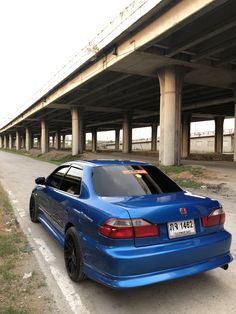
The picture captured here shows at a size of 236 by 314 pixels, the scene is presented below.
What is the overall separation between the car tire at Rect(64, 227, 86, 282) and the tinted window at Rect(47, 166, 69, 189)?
1278 mm

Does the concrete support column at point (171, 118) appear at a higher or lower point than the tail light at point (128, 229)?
higher

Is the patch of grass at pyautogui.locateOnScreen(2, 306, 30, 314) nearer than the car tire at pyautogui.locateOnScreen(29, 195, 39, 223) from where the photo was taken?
Yes

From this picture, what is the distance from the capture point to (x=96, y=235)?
11.9ft

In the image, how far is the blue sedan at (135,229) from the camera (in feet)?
11.2

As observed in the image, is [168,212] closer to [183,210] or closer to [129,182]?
[183,210]

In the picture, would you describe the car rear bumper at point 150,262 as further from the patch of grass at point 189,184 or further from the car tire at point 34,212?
the patch of grass at point 189,184

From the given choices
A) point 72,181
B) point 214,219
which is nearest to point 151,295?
point 214,219

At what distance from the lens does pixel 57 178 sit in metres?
5.77

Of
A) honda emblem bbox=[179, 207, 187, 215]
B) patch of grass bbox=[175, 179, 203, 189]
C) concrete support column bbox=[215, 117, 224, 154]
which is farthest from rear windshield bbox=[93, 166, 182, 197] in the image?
concrete support column bbox=[215, 117, 224, 154]

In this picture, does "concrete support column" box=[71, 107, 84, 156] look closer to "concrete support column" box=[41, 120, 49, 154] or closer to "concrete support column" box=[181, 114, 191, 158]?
"concrete support column" box=[181, 114, 191, 158]

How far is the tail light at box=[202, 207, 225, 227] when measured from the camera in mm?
3901

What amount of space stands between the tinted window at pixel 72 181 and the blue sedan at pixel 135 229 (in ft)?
0.08

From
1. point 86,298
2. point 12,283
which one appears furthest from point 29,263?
point 86,298

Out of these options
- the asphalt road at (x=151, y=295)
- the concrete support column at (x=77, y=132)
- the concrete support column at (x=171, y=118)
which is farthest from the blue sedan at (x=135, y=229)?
the concrete support column at (x=77, y=132)
